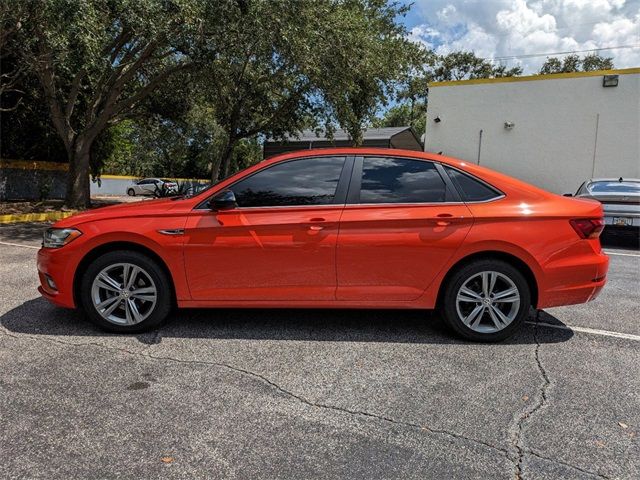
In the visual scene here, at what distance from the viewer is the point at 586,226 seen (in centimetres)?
411

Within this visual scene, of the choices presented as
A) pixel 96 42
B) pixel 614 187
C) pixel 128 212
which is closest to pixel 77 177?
pixel 96 42

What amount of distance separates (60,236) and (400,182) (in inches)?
119

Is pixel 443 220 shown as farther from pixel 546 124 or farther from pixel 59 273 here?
pixel 546 124

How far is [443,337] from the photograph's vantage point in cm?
430

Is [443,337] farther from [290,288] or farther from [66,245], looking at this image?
[66,245]

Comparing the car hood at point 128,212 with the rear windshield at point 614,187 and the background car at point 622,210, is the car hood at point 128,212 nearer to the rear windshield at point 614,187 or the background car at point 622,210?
the background car at point 622,210

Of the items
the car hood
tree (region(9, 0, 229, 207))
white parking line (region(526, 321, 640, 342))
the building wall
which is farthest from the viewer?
the building wall

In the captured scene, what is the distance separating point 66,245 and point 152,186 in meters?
30.2

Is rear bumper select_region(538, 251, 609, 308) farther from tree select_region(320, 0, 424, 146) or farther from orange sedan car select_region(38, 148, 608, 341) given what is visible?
tree select_region(320, 0, 424, 146)

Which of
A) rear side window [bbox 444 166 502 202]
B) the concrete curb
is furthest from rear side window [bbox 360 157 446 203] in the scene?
the concrete curb

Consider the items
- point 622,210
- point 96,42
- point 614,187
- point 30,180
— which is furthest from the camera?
point 30,180

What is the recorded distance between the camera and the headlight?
13.6 ft

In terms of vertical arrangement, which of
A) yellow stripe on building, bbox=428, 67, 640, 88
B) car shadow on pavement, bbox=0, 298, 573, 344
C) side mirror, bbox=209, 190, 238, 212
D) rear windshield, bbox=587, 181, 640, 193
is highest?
yellow stripe on building, bbox=428, 67, 640, 88

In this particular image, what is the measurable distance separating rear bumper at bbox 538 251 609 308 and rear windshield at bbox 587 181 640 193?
745 centimetres
